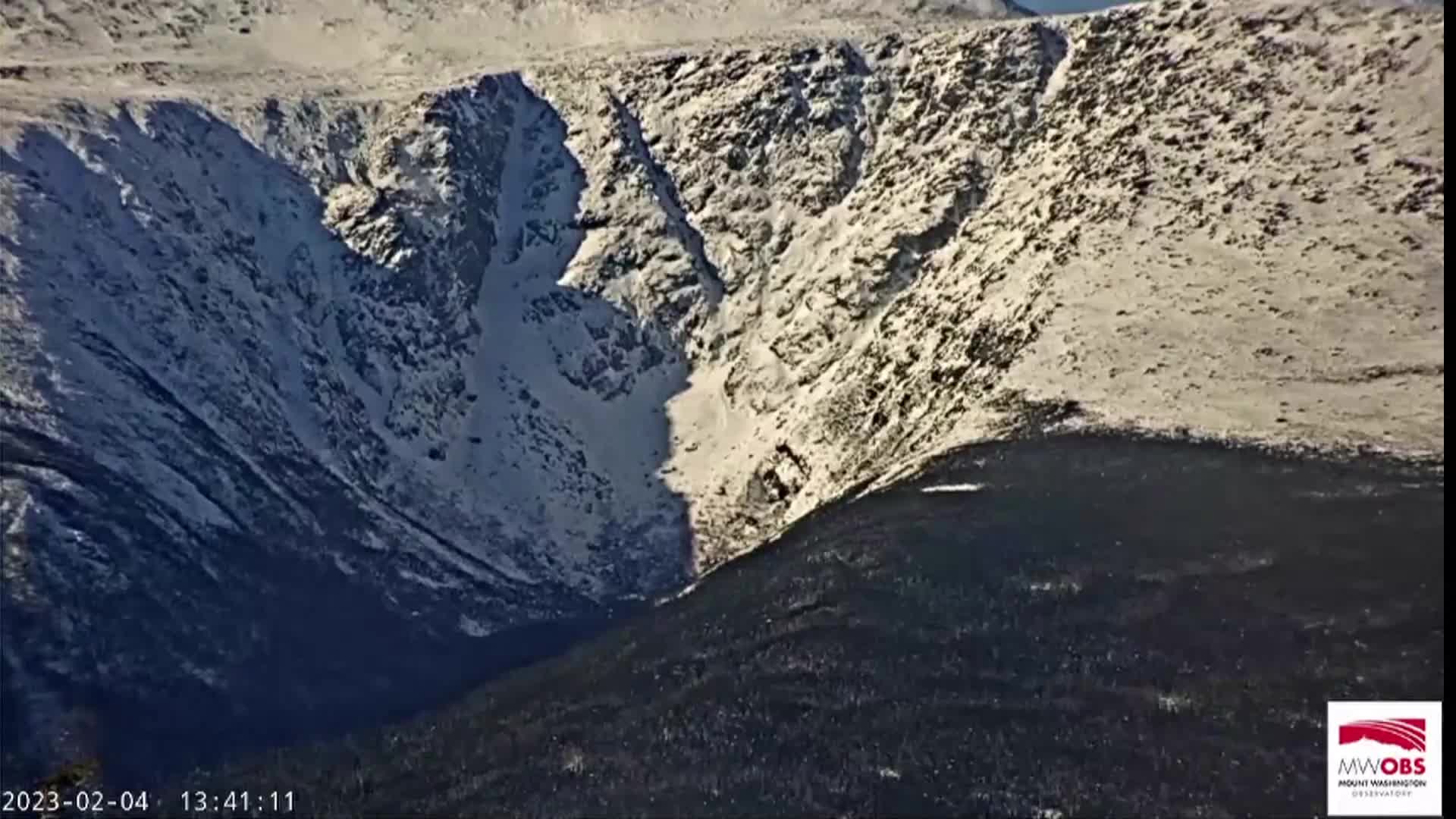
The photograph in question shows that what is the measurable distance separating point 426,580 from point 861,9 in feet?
282

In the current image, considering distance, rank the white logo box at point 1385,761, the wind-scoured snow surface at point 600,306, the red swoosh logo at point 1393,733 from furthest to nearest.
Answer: the wind-scoured snow surface at point 600,306, the red swoosh logo at point 1393,733, the white logo box at point 1385,761

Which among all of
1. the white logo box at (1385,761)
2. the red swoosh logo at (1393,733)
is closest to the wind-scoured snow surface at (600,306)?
the white logo box at (1385,761)

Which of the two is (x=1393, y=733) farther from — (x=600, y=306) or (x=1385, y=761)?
(x=600, y=306)

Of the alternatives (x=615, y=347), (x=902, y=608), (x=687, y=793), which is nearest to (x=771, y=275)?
(x=615, y=347)

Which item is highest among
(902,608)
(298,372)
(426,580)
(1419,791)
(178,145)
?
(178,145)

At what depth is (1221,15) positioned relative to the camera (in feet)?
397

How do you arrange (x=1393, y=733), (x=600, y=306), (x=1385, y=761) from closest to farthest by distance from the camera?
(x=1385, y=761), (x=1393, y=733), (x=600, y=306)

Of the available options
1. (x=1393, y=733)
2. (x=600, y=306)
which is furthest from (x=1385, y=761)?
(x=600, y=306)

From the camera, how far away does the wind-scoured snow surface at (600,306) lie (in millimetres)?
86312

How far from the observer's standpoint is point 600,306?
134250 mm

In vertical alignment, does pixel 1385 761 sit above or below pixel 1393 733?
below

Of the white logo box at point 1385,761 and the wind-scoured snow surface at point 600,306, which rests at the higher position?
the wind-scoured snow surface at point 600,306

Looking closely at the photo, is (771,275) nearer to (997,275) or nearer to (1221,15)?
(997,275)

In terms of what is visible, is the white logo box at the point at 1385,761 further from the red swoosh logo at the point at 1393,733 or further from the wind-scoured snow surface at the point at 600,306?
the wind-scoured snow surface at the point at 600,306
